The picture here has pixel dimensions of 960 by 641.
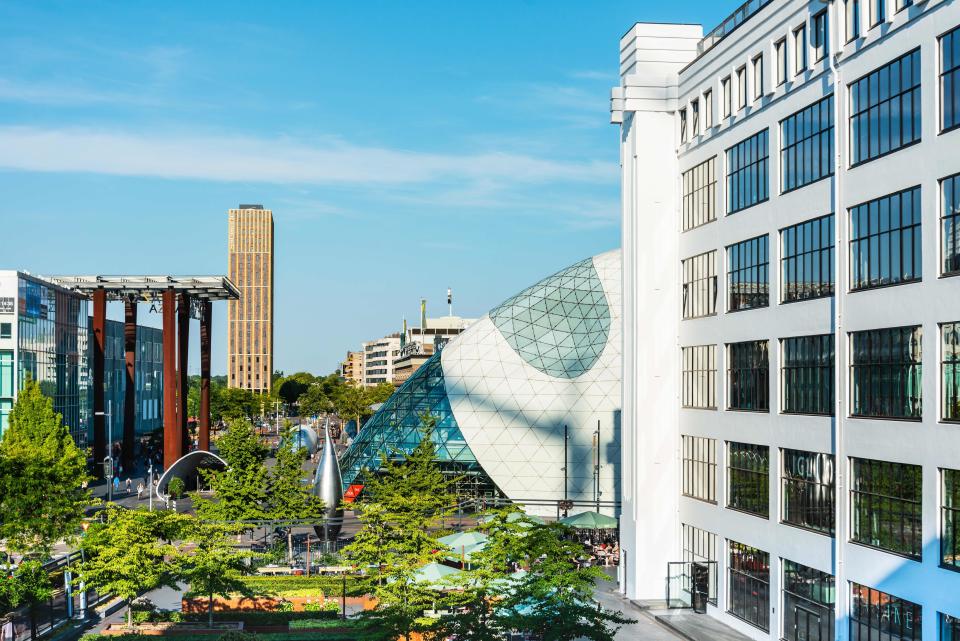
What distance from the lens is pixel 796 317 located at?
36344mm

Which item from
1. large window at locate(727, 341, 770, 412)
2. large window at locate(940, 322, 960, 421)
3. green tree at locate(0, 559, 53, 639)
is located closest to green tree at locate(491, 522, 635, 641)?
large window at locate(727, 341, 770, 412)

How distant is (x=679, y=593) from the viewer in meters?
45.8

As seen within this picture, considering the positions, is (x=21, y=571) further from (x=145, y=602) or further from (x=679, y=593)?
(x=679, y=593)

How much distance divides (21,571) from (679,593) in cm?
2495

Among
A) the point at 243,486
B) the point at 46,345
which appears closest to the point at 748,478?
the point at 243,486

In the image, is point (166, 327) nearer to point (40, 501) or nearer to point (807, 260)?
point (40, 501)

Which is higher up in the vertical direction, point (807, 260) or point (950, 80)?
point (950, 80)

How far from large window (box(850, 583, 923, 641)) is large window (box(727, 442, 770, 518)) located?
20.6 ft

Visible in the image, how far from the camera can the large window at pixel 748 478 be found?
1522 inches

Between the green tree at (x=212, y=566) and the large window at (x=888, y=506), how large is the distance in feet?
68.4

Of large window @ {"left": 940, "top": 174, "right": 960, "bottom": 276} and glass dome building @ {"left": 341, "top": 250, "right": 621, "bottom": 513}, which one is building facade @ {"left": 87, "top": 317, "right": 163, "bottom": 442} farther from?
large window @ {"left": 940, "top": 174, "right": 960, "bottom": 276}

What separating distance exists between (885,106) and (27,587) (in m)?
31.4

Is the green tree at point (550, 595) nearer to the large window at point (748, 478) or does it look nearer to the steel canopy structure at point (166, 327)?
the large window at point (748, 478)

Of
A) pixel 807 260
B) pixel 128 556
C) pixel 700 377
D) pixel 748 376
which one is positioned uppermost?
pixel 807 260
